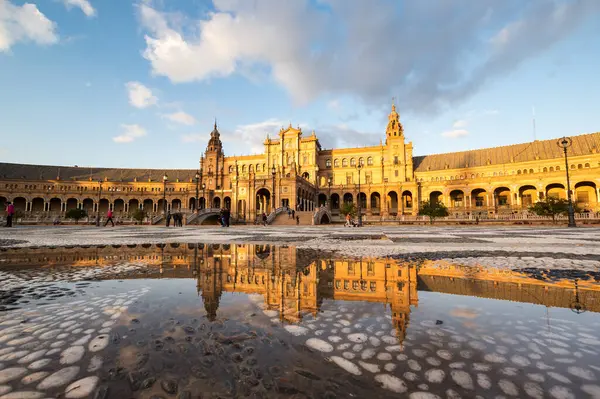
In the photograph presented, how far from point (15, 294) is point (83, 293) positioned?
0.62 metres

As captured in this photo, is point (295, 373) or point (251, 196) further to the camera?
point (251, 196)

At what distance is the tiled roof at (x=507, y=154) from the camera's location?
180 feet

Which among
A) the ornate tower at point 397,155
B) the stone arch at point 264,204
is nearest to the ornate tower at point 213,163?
the stone arch at point 264,204

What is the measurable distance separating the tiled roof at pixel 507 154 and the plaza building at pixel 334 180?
17 cm

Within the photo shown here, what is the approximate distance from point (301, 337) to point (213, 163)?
77380mm

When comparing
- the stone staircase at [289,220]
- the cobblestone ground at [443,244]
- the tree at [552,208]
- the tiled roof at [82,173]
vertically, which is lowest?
the cobblestone ground at [443,244]

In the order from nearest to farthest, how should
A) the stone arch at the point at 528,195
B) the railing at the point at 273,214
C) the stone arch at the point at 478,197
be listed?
the railing at the point at 273,214 < the stone arch at the point at 528,195 < the stone arch at the point at 478,197

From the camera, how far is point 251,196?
45.4 metres

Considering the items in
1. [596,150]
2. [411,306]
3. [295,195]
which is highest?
[596,150]

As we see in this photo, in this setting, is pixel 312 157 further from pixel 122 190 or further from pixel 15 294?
pixel 15 294

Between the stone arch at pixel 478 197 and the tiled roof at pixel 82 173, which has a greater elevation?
the tiled roof at pixel 82 173

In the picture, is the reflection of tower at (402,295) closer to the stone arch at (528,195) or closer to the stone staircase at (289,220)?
the stone staircase at (289,220)

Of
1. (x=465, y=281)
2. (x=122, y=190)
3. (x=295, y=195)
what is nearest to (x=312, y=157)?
(x=295, y=195)

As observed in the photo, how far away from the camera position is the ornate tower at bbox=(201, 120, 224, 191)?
73.4m
